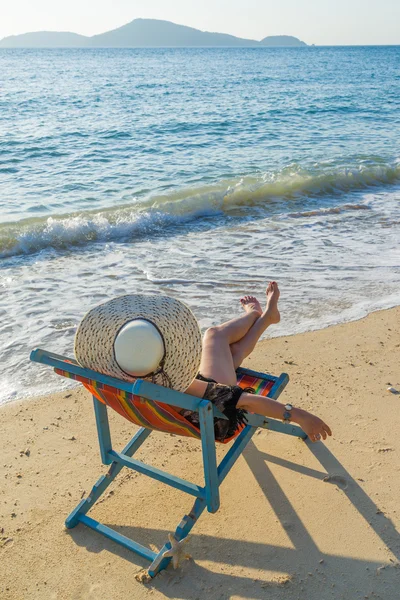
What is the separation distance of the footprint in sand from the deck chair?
321mm

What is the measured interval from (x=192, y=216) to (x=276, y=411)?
6585 millimetres

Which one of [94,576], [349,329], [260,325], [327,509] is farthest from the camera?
[349,329]

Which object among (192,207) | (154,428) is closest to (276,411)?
(154,428)

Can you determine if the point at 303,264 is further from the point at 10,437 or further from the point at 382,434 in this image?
the point at 10,437

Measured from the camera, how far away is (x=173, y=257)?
687 centimetres

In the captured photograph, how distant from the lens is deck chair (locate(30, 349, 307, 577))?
2230 millimetres

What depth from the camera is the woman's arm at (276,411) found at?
262cm

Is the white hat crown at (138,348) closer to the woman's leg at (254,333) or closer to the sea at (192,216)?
the woman's leg at (254,333)

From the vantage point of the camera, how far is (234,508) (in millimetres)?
2838

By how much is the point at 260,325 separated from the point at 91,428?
115 cm

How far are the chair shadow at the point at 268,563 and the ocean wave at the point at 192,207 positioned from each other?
209 inches

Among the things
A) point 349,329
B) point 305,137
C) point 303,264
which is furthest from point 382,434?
point 305,137

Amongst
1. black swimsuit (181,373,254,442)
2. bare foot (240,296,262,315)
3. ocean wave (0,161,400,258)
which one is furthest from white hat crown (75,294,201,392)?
ocean wave (0,161,400,258)

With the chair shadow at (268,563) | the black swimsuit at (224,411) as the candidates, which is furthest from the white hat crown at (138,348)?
the chair shadow at (268,563)
